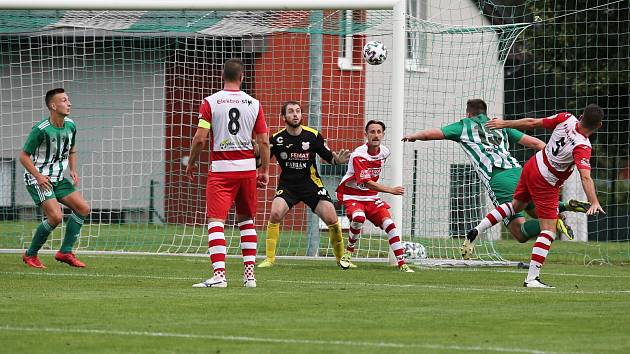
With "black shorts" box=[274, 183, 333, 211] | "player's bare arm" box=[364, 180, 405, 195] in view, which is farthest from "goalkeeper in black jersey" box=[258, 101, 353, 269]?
"player's bare arm" box=[364, 180, 405, 195]

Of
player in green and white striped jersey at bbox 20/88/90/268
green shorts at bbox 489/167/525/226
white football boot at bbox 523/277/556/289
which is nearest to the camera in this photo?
white football boot at bbox 523/277/556/289

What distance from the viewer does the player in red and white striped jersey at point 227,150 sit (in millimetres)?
11933

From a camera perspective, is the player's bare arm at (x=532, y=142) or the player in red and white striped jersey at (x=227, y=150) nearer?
the player in red and white striped jersey at (x=227, y=150)

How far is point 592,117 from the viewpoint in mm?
12133

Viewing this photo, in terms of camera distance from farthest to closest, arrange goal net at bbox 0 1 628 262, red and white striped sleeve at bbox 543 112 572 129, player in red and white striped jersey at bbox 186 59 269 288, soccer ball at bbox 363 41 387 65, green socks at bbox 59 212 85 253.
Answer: goal net at bbox 0 1 628 262 → soccer ball at bbox 363 41 387 65 → green socks at bbox 59 212 85 253 → red and white striped sleeve at bbox 543 112 572 129 → player in red and white striped jersey at bbox 186 59 269 288

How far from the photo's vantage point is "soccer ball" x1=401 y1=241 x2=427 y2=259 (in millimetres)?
17672

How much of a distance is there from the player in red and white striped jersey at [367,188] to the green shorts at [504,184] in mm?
1487

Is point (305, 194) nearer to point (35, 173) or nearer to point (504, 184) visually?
point (504, 184)

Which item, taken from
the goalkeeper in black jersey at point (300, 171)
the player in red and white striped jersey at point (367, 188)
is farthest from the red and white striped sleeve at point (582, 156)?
the goalkeeper in black jersey at point (300, 171)

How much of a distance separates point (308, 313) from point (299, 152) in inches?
247

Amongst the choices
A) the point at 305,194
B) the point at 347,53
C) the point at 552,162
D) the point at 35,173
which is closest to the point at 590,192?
the point at 552,162

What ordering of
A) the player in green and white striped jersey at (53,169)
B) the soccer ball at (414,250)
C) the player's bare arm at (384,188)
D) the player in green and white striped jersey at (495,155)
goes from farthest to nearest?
1. the soccer ball at (414,250)
2. the player in green and white striped jersey at (495,155)
3. the player's bare arm at (384,188)
4. the player in green and white striped jersey at (53,169)

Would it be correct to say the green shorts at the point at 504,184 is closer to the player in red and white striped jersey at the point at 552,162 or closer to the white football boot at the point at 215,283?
the player in red and white striped jersey at the point at 552,162

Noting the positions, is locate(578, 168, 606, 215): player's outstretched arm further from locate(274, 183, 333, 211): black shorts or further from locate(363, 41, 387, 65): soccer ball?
locate(363, 41, 387, 65): soccer ball
